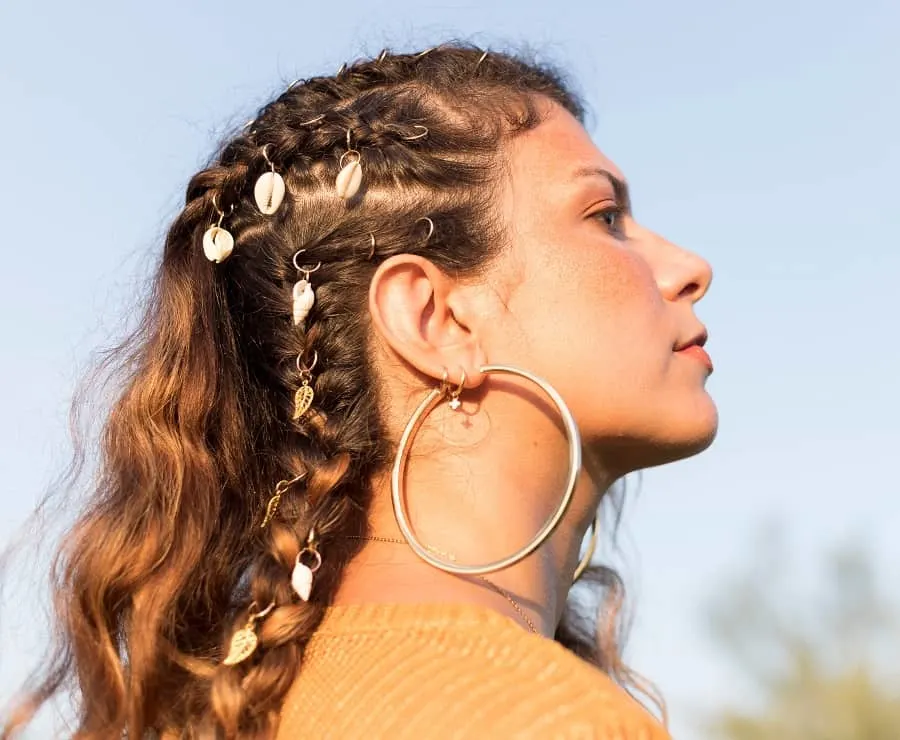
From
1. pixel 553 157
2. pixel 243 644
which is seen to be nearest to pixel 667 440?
pixel 553 157

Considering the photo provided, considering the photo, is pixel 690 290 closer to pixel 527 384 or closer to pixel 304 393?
pixel 527 384

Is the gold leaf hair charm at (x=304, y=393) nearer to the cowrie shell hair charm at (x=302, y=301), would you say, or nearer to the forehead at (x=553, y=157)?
the cowrie shell hair charm at (x=302, y=301)

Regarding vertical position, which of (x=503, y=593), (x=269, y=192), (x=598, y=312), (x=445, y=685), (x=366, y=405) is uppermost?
(x=269, y=192)

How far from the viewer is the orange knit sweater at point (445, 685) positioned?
168 cm

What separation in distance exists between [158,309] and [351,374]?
0.51 metres

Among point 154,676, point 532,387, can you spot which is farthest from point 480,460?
point 154,676

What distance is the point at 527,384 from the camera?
2340 millimetres

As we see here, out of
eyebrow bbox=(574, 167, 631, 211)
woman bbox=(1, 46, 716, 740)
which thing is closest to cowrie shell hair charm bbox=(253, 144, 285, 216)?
woman bbox=(1, 46, 716, 740)

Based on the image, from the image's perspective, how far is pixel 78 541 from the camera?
2352mm

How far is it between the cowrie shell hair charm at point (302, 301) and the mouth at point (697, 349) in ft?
2.53

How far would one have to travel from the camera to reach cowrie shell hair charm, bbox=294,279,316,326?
2.38 metres

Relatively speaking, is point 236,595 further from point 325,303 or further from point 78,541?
point 325,303

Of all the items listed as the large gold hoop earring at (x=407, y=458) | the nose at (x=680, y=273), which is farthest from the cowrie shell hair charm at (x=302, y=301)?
the nose at (x=680, y=273)

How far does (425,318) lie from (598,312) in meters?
0.35
